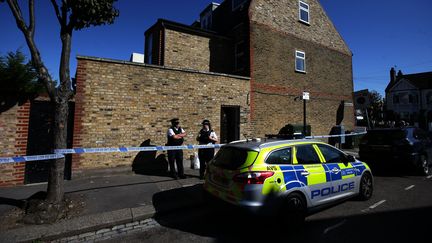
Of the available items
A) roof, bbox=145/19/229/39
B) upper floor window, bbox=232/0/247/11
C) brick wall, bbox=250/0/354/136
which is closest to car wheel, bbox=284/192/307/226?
brick wall, bbox=250/0/354/136

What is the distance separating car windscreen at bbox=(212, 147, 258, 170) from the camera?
4.07 metres

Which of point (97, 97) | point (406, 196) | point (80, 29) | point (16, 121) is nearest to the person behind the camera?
point (80, 29)

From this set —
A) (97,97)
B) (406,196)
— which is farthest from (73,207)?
(406,196)

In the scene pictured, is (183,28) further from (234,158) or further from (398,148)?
(398,148)

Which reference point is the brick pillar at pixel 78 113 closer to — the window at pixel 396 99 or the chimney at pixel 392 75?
the window at pixel 396 99

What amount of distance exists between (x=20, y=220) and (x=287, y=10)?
47.8ft

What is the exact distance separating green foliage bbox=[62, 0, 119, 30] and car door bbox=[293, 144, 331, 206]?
4.45 m

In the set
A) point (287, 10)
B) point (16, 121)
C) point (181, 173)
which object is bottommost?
point (181, 173)

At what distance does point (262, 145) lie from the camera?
4.27 meters

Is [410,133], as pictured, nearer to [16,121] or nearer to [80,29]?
[80,29]

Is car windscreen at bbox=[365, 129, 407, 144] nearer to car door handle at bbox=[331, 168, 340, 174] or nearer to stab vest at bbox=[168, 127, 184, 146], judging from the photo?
car door handle at bbox=[331, 168, 340, 174]

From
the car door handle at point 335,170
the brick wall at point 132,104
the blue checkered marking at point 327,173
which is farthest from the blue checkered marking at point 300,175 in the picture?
the brick wall at point 132,104

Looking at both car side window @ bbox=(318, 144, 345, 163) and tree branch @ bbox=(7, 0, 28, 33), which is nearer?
tree branch @ bbox=(7, 0, 28, 33)

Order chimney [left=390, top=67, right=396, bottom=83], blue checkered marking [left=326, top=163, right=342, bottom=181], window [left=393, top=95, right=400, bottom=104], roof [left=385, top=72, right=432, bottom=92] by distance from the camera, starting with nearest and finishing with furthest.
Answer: blue checkered marking [left=326, top=163, right=342, bottom=181]
roof [left=385, top=72, right=432, bottom=92]
window [left=393, top=95, right=400, bottom=104]
chimney [left=390, top=67, right=396, bottom=83]
